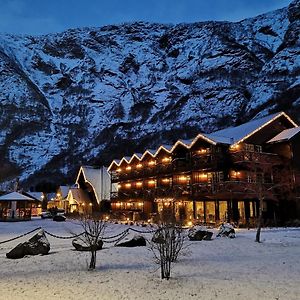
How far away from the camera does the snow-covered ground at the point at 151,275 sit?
10.0 meters

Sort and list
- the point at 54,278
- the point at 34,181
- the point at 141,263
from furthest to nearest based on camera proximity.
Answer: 1. the point at 34,181
2. the point at 141,263
3. the point at 54,278

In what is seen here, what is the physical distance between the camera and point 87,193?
69250 mm

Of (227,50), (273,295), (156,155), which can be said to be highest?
(227,50)

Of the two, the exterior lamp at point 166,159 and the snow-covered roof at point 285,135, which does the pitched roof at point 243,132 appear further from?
the exterior lamp at point 166,159

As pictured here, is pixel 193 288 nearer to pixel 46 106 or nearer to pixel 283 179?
pixel 283 179

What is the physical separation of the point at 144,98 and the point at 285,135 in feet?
455

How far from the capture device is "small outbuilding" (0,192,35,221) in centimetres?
5181

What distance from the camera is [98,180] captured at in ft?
224

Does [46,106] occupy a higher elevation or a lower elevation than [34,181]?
higher

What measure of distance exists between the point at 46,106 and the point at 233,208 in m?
157

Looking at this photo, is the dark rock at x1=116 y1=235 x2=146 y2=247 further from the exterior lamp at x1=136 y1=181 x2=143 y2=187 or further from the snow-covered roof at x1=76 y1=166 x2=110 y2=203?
the snow-covered roof at x1=76 y1=166 x2=110 y2=203

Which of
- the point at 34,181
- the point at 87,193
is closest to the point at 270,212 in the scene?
the point at 87,193

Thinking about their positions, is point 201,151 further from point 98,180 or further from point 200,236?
point 98,180

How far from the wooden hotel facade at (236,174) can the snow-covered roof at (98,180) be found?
20.3m
